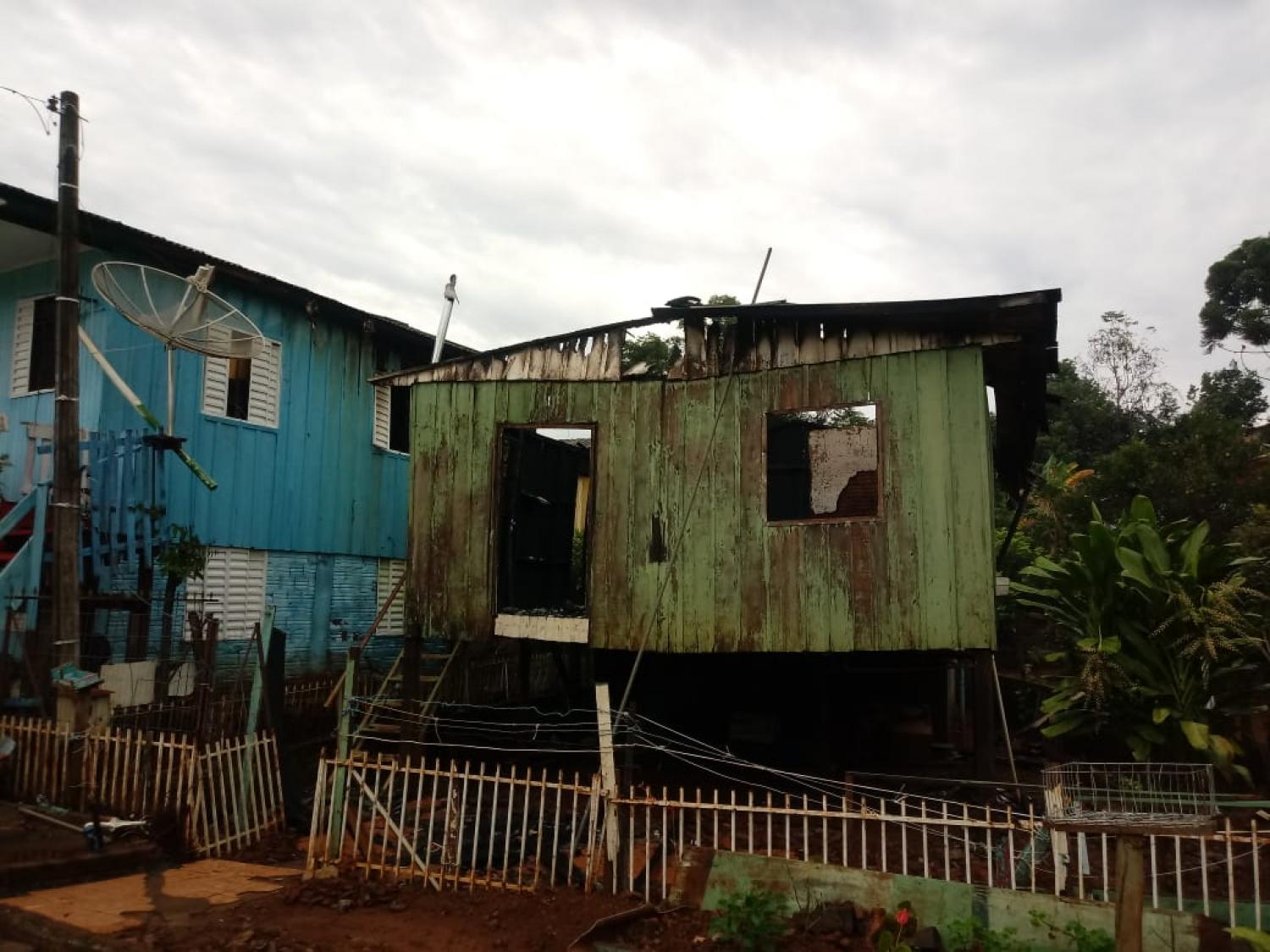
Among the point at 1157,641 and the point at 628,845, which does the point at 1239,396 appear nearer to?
the point at 1157,641

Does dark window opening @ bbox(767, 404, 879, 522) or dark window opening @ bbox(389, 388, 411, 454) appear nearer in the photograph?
dark window opening @ bbox(767, 404, 879, 522)

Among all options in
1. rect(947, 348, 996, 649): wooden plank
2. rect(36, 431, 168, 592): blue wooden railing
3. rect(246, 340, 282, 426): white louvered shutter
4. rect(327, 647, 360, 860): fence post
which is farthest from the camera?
rect(246, 340, 282, 426): white louvered shutter

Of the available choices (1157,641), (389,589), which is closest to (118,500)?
(389,589)

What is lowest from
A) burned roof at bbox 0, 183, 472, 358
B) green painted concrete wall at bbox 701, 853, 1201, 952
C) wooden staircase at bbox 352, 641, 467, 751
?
green painted concrete wall at bbox 701, 853, 1201, 952

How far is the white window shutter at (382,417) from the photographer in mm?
16203

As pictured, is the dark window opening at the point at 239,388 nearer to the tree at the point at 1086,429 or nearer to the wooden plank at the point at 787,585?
the wooden plank at the point at 787,585

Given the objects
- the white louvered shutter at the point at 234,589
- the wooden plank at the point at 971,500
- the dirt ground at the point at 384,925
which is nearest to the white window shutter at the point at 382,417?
the white louvered shutter at the point at 234,589

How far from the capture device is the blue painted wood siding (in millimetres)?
12406

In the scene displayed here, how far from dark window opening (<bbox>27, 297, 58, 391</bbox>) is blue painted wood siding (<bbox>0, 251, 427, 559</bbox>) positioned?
0.68 ft

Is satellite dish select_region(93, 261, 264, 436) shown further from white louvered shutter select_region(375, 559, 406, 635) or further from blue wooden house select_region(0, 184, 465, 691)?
white louvered shutter select_region(375, 559, 406, 635)

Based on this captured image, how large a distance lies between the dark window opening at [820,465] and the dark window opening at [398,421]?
8386 mm

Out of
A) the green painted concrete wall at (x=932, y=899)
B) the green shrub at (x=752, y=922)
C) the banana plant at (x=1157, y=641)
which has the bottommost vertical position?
the green shrub at (x=752, y=922)

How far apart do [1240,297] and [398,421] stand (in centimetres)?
2844

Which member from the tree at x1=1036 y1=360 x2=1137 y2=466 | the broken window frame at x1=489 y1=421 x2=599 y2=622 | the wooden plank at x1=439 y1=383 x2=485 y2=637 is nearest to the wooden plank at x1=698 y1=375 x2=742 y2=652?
the broken window frame at x1=489 y1=421 x2=599 y2=622
